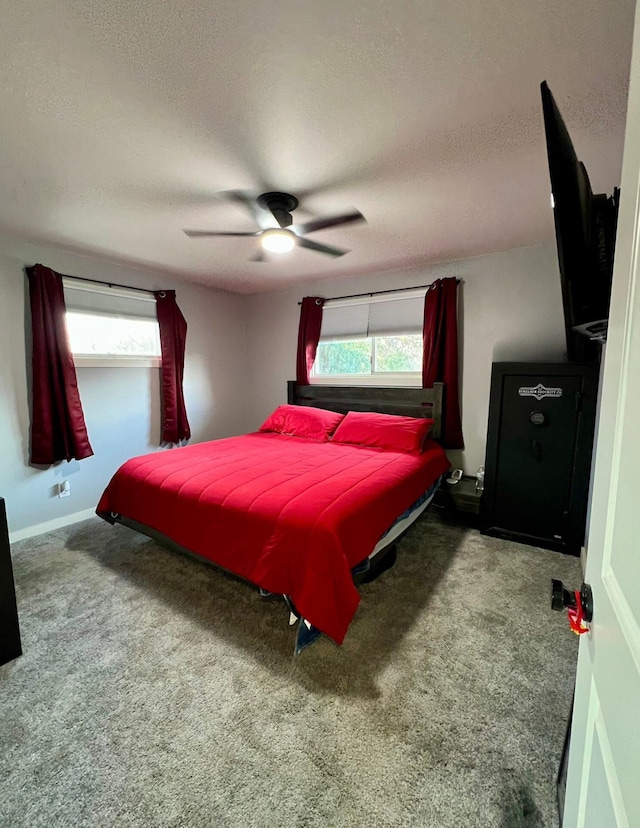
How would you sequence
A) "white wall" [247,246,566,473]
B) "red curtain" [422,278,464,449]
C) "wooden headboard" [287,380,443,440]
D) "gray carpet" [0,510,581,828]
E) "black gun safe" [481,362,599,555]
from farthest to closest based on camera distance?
"wooden headboard" [287,380,443,440], "red curtain" [422,278,464,449], "white wall" [247,246,566,473], "black gun safe" [481,362,599,555], "gray carpet" [0,510,581,828]

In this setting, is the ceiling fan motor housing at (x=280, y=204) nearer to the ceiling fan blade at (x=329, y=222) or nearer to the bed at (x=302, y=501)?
the ceiling fan blade at (x=329, y=222)

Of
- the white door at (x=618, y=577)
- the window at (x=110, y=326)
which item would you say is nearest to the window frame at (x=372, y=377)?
the window at (x=110, y=326)

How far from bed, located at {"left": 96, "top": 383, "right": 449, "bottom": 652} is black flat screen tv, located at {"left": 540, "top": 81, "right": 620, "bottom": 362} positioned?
1355 mm

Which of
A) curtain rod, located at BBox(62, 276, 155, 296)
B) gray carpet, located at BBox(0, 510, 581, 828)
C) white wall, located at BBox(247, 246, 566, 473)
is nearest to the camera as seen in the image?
gray carpet, located at BBox(0, 510, 581, 828)

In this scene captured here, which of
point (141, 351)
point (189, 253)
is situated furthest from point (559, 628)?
point (141, 351)

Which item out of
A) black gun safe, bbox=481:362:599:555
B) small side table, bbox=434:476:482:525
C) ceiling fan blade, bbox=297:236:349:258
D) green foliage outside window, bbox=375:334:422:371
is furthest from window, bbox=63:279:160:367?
black gun safe, bbox=481:362:599:555

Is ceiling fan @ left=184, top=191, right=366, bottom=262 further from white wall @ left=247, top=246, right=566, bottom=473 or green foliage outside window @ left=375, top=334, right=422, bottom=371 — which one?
green foliage outside window @ left=375, top=334, right=422, bottom=371

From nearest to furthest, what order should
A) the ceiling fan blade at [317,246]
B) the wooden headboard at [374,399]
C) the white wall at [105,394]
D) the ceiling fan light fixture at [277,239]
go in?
the ceiling fan light fixture at [277,239] → the ceiling fan blade at [317,246] → the white wall at [105,394] → the wooden headboard at [374,399]

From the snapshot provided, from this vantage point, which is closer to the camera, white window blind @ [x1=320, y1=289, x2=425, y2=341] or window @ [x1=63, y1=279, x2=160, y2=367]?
window @ [x1=63, y1=279, x2=160, y2=367]

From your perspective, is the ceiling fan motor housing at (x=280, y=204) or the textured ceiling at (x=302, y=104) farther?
the ceiling fan motor housing at (x=280, y=204)

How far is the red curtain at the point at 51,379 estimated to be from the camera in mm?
2799

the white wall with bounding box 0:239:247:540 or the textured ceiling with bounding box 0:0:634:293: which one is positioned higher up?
the textured ceiling with bounding box 0:0:634:293

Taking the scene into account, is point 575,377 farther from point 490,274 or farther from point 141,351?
point 141,351

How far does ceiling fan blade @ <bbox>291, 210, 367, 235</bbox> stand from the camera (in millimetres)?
1925
